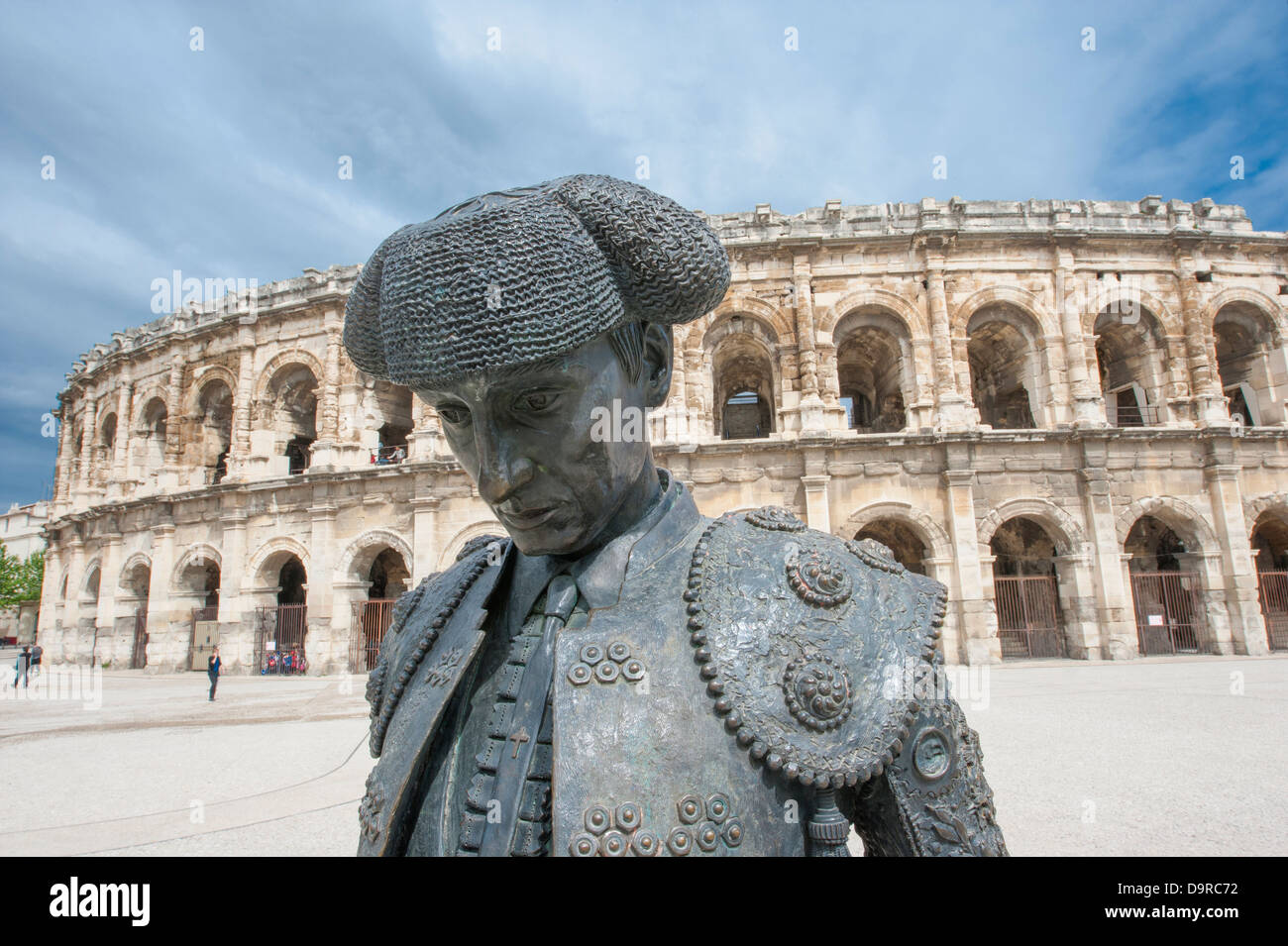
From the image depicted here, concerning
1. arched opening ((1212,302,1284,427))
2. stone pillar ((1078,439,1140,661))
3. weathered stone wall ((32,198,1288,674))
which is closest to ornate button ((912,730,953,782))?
weathered stone wall ((32,198,1288,674))

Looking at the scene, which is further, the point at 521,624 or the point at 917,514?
the point at 917,514

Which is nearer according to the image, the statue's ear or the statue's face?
the statue's face

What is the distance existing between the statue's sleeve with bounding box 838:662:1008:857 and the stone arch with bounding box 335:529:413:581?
16.0 m

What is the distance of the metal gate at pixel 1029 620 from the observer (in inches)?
614

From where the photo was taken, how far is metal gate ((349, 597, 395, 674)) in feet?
52.8

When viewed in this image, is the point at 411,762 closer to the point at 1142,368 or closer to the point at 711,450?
the point at 711,450

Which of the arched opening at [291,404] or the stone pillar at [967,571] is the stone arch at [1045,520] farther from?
the arched opening at [291,404]

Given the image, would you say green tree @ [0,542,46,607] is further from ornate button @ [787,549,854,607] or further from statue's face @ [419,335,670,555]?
ornate button @ [787,549,854,607]

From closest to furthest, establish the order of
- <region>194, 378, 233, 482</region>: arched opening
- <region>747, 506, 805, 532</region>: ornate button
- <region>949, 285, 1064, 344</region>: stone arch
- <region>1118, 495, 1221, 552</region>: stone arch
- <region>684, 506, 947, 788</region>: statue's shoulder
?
<region>684, 506, 947, 788</region>: statue's shoulder, <region>747, 506, 805, 532</region>: ornate button, <region>1118, 495, 1221, 552</region>: stone arch, <region>949, 285, 1064, 344</region>: stone arch, <region>194, 378, 233, 482</region>: arched opening

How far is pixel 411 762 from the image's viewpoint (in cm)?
110

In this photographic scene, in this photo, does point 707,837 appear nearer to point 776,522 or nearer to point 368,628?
point 776,522

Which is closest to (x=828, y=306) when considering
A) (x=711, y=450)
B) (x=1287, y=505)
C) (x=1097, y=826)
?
(x=711, y=450)

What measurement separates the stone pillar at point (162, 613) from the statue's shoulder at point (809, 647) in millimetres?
21355
